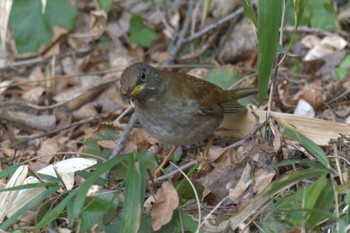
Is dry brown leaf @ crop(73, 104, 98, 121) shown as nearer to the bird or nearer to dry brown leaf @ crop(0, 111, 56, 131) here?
dry brown leaf @ crop(0, 111, 56, 131)

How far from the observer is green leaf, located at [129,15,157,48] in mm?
7086

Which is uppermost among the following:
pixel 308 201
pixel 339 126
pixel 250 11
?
pixel 250 11

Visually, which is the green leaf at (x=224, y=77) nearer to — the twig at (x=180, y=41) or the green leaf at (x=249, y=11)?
the twig at (x=180, y=41)

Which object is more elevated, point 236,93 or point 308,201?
point 308,201

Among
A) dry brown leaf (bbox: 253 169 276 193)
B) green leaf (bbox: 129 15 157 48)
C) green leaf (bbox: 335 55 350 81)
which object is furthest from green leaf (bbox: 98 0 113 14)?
dry brown leaf (bbox: 253 169 276 193)

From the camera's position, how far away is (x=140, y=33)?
7.12m

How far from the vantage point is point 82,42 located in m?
7.32

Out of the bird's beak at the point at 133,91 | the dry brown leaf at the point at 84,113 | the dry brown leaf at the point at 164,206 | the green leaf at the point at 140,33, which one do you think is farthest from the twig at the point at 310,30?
the dry brown leaf at the point at 164,206

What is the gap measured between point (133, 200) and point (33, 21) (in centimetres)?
405

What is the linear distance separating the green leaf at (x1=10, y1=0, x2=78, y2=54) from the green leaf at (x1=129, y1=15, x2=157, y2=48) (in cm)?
70

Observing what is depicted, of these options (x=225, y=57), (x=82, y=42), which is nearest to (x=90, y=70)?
(x=82, y=42)

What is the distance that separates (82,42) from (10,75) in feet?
2.87

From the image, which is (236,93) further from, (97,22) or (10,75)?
(10,75)

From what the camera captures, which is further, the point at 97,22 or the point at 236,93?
the point at 97,22
